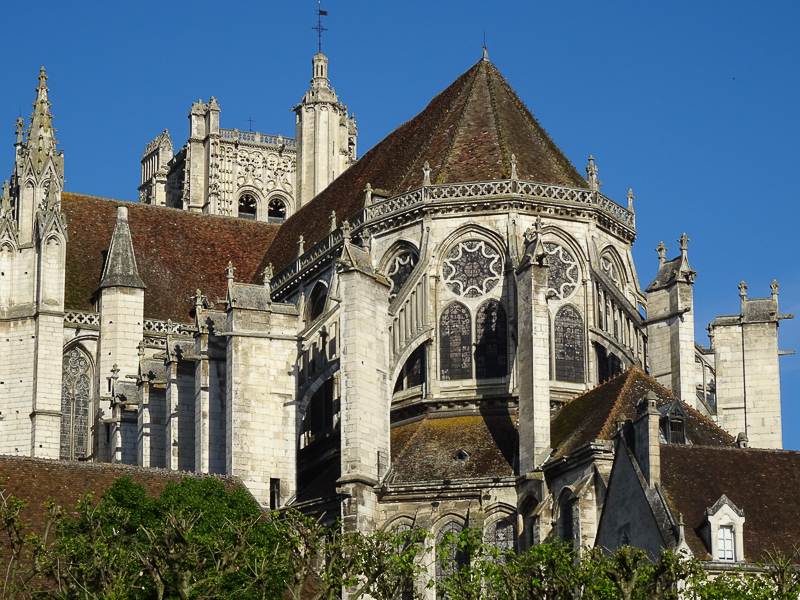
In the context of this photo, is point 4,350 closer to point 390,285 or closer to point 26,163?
point 26,163

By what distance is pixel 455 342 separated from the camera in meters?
48.3

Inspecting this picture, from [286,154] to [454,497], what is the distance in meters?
30.2

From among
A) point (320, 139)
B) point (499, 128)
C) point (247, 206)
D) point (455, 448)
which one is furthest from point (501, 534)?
point (247, 206)

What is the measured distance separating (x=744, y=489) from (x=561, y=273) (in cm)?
1106

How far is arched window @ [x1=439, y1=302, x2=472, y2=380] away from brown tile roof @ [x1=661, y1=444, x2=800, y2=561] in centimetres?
908

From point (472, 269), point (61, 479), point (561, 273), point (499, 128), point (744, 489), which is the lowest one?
point (744, 489)

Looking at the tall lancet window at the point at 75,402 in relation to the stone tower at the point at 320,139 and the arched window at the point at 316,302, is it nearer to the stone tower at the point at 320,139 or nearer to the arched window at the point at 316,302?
the arched window at the point at 316,302

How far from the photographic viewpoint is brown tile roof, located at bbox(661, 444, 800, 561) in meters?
37.5

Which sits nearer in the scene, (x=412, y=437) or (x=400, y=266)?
(x=412, y=437)

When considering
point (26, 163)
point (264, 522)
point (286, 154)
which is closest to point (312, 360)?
point (264, 522)

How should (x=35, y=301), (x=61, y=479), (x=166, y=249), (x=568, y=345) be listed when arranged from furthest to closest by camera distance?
1. (x=166, y=249)
2. (x=35, y=301)
3. (x=568, y=345)
4. (x=61, y=479)

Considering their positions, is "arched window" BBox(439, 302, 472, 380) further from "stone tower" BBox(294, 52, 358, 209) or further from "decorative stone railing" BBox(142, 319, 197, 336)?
"stone tower" BBox(294, 52, 358, 209)

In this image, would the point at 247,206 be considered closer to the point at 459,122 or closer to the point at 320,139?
the point at 320,139

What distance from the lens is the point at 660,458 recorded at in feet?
129
